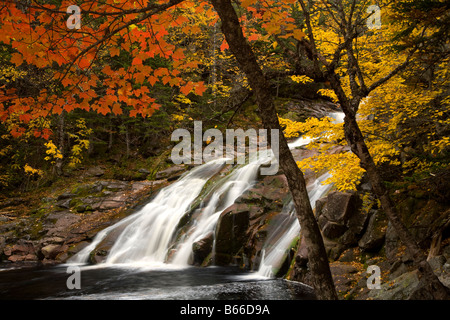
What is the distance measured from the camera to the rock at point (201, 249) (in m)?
9.77

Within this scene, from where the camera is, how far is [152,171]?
17.1 m

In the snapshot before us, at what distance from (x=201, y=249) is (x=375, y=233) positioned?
5.38 metres

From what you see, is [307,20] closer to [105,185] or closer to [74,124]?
[105,185]

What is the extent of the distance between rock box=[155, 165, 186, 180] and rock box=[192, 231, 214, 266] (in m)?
6.82

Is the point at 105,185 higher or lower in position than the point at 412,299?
higher

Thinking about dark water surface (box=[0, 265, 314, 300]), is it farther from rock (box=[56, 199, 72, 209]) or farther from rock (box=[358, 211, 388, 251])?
rock (box=[56, 199, 72, 209])

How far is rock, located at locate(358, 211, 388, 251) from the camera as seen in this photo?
6789 millimetres

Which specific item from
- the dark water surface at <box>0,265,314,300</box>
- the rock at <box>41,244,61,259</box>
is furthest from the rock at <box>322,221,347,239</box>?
the rock at <box>41,244,61,259</box>

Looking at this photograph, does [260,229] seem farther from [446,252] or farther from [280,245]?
[446,252]

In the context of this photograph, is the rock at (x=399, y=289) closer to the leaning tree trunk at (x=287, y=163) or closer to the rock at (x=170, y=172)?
the leaning tree trunk at (x=287, y=163)

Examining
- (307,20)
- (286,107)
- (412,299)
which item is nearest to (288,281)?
(412,299)

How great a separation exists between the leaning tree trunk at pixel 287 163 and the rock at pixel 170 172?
1334cm

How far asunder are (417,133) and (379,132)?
950 millimetres

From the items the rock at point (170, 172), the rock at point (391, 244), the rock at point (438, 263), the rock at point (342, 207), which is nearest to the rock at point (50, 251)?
the rock at point (170, 172)
